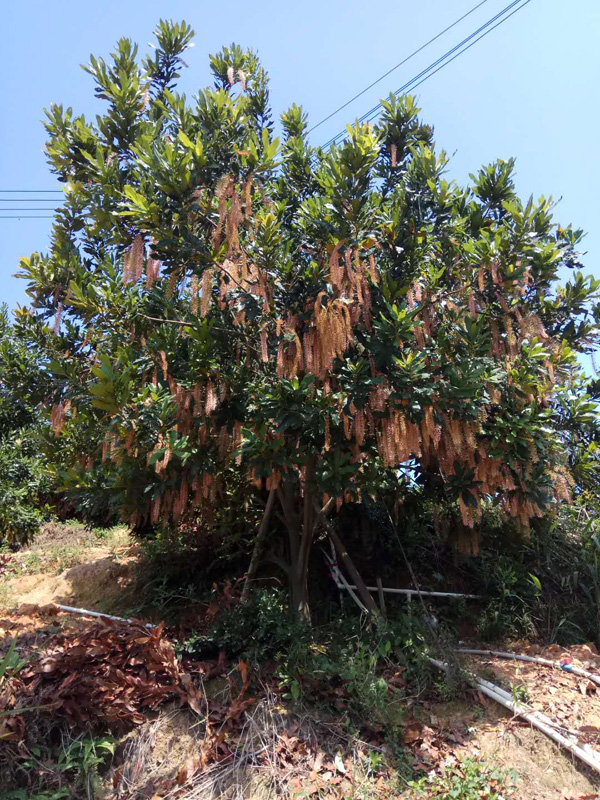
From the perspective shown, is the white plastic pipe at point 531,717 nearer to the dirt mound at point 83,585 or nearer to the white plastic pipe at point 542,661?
the white plastic pipe at point 542,661

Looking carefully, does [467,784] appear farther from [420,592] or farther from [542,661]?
[420,592]

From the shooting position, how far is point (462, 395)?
14.1 feet

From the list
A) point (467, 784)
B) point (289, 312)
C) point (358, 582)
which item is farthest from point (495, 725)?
point (289, 312)

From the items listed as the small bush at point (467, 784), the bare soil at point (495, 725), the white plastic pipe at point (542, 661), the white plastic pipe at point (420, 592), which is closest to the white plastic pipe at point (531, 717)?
the bare soil at point (495, 725)

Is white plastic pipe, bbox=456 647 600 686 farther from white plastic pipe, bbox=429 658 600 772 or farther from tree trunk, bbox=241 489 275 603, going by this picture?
tree trunk, bbox=241 489 275 603

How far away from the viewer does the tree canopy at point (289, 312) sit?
4.33 meters

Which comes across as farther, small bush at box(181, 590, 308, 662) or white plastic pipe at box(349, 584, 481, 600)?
white plastic pipe at box(349, 584, 481, 600)

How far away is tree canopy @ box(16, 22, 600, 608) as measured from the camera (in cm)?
433

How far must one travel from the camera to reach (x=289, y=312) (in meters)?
4.59

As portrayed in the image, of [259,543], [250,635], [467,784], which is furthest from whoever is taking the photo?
[259,543]

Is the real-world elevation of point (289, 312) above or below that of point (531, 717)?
above

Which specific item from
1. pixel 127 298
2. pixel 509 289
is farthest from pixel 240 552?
pixel 509 289

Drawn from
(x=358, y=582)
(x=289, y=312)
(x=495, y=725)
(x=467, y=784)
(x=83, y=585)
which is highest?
(x=289, y=312)

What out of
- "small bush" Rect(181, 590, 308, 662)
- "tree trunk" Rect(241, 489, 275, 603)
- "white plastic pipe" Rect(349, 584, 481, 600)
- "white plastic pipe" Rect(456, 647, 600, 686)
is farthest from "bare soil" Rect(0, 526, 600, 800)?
"tree trunk" Rect(241, 489, 275, 603)
